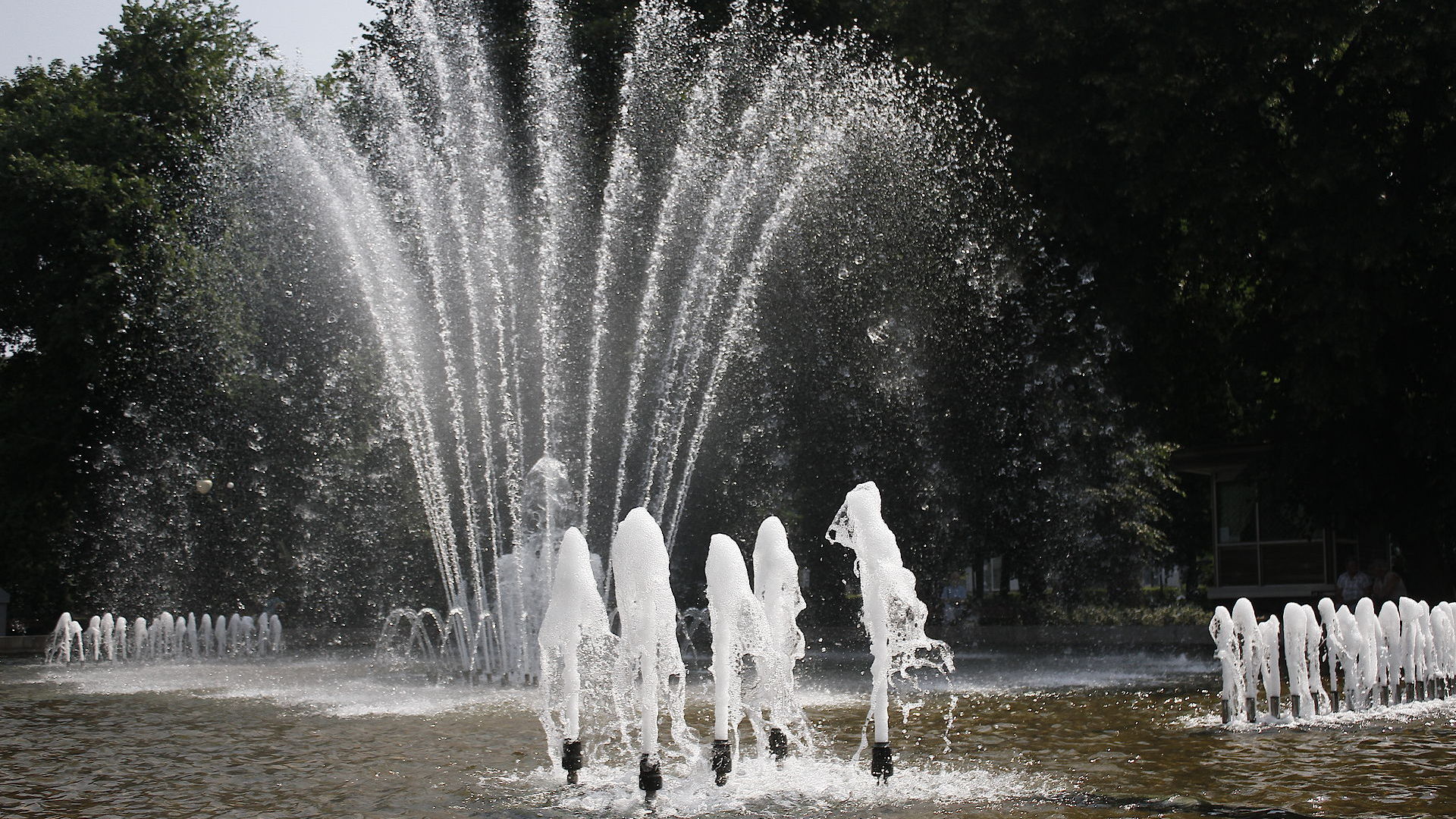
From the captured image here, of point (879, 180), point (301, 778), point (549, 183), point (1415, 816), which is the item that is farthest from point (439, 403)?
point (1415, 816)

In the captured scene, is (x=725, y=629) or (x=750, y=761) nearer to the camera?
(x=725, y=629)

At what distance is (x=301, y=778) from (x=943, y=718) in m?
5.79

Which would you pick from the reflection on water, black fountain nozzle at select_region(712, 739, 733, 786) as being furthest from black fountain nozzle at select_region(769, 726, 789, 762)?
black fountain nozzle at select_region(712, 739, 733, 786)

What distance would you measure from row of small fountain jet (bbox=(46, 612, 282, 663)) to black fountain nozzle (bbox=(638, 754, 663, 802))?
1931 centimetres

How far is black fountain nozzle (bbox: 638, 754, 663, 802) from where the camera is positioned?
293 inches

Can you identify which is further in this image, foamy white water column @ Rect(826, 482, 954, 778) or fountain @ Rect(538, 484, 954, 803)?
foamy white water column @ Rect(826, 482, 954, 778)

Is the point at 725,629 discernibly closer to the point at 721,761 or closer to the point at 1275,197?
the point at 721,761

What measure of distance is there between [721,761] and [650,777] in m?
0.52

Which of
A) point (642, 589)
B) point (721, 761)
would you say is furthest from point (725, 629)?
point (721, 761)

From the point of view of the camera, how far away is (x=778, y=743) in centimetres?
874

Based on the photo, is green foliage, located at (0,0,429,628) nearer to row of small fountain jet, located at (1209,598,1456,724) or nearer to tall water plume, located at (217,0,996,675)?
tall water plume, located at (217,0,996,675)

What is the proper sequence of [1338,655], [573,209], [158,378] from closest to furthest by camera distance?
[1338,655]
[573,209]
[158,378]

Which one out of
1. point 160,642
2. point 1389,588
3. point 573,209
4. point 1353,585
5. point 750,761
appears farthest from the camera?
point 573,209

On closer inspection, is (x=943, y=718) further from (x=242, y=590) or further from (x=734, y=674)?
(x=242, y=590)
